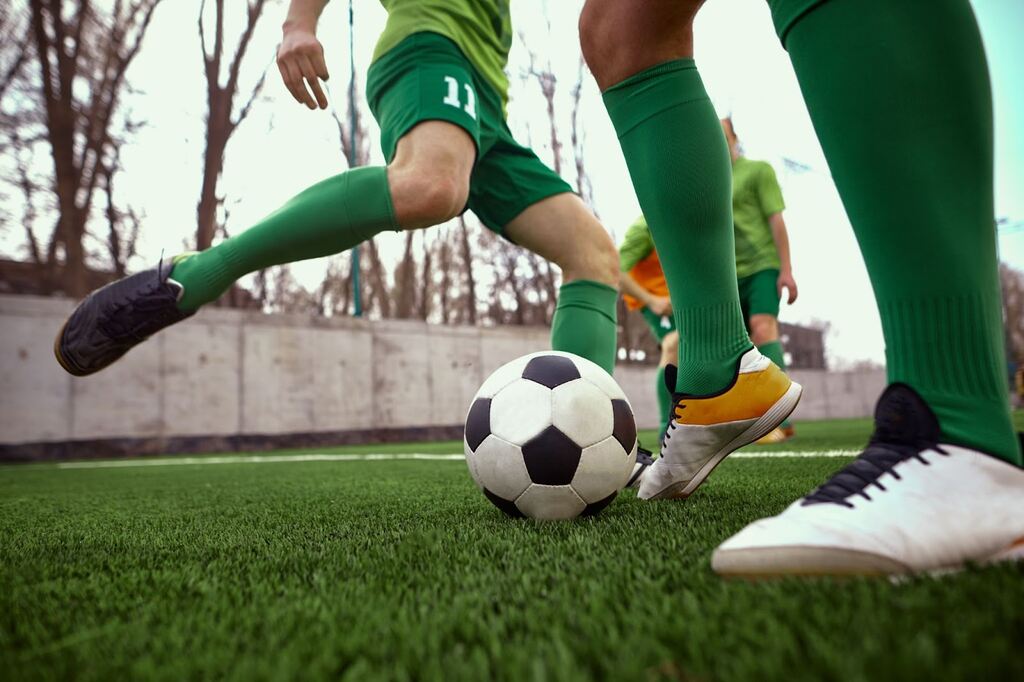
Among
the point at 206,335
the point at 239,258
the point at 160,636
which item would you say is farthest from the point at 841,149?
the point at 206,335

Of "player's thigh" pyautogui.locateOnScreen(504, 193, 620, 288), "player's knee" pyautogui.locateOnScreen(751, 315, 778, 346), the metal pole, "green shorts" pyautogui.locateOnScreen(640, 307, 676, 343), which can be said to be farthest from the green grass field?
the metal pole

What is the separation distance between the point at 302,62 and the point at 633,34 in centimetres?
106

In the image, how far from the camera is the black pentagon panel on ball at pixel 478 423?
1.51 metres

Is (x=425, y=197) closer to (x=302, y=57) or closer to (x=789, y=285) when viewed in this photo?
(x=302, y=57)

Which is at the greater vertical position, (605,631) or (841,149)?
(841,149)

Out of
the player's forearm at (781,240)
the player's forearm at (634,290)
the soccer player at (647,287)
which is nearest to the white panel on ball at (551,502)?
the soccer player at (647,287)

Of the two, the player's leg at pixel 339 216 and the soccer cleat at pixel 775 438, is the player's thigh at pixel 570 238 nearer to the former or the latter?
the player's leg at pixel 339 216

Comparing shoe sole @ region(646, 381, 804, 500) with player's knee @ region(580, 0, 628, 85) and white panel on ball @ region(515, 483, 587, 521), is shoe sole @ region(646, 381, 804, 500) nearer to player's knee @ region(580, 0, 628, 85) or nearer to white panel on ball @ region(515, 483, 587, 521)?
white panel on ball @ region(515, 483, 587, 521)

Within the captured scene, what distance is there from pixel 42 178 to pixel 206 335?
11.6 ft

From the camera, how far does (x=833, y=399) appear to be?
64.5 feet

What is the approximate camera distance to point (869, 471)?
0.87 m

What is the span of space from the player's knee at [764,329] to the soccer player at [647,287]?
1.76ft

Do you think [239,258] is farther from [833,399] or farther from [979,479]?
[833,399]

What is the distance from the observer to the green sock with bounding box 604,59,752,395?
4.73 feet
